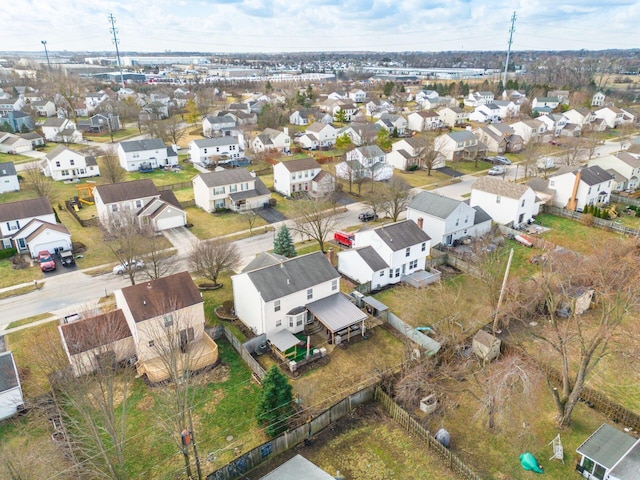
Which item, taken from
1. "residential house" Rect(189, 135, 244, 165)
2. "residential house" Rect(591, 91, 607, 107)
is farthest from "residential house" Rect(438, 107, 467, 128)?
"residential house" Rect(189, 135, 244, 165)

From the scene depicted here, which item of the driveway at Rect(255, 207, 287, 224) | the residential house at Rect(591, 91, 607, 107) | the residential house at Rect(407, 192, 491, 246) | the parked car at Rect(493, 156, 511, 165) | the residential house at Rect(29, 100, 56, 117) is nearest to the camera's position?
the residential house at Rect(407, 192, 491, 246)

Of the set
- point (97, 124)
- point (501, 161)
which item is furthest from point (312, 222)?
point (97, 124)

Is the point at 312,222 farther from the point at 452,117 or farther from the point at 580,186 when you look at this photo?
the point at 452,117

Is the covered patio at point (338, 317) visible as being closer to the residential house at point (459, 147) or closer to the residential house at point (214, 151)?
the residential house at point (214, 151)

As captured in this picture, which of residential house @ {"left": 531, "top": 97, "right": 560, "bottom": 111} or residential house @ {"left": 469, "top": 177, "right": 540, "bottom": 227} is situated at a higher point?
residential house @ {"left": 531, "top": 97, "right": 560, "bottom": 111}

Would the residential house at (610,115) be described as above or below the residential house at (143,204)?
above

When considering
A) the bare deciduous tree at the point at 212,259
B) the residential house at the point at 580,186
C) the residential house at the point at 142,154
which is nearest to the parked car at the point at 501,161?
the residential house at the point at 580,186

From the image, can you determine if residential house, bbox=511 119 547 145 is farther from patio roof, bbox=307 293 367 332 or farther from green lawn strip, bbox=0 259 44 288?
green lawn strip, bbox=0 259 44 288
